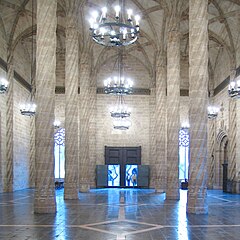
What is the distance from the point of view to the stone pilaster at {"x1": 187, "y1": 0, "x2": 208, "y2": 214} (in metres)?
17.3

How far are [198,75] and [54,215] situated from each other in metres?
8.25

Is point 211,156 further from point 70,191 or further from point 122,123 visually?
point 70,191

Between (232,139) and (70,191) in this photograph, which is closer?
(70,191)

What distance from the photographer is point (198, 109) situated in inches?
692

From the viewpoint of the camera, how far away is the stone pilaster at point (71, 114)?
23859 mm

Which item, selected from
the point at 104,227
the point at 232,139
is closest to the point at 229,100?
the point at 232,139

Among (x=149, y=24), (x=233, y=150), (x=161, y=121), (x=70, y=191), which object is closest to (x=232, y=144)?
(x=233, y=150)

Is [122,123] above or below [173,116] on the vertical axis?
above

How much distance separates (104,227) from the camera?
13.7 metres

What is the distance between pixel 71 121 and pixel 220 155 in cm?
1634

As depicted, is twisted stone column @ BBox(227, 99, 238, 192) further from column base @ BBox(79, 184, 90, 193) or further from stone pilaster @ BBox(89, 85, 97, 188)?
stone pilaster @ BBox(89, 85, 97, 188)

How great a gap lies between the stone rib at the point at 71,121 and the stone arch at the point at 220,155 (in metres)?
15.1

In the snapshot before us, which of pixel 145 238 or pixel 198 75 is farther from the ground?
pixel 198 75

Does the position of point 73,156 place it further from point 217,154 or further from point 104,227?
point 217,154
